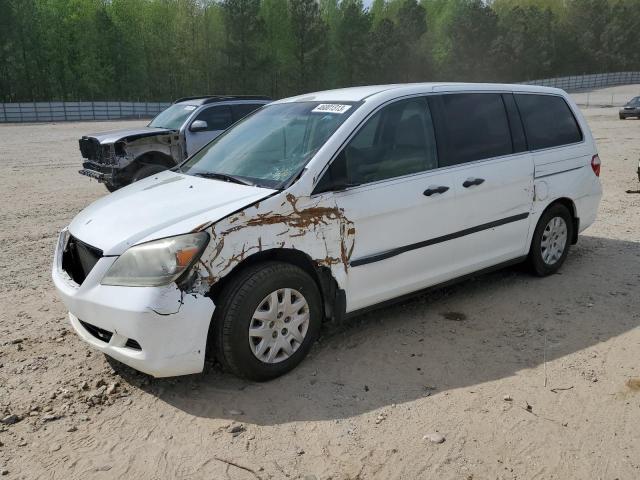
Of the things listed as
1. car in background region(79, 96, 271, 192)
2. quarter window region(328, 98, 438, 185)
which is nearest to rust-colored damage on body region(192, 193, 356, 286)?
quarter window region(328, 98, 438, 185)

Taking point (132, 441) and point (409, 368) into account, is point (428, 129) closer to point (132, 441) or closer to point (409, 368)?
point (409, 368)

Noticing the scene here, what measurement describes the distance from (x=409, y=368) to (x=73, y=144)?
19863 millimetres

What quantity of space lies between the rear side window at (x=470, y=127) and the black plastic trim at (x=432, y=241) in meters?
0.54

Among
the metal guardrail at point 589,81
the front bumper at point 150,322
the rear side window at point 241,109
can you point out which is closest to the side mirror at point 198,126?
the rear side window at point 241,109

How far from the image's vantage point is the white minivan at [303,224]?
3.14 metres

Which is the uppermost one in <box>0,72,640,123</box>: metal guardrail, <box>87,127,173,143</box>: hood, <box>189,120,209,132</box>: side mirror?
<box>189,120,209,132</box>: side mirror

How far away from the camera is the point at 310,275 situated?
3.60 meters

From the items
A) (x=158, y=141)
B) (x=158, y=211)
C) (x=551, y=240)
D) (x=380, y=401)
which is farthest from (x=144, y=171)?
(x=380, y=401)

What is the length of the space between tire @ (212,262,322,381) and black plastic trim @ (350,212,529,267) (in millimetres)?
419

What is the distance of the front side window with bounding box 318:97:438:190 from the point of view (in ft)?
12.1

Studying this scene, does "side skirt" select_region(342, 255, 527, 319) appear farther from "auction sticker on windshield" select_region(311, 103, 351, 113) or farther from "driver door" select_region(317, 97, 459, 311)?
"auction sticker on windshield" select_region(311, 103, 351, 113)

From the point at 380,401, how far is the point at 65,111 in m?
40.7

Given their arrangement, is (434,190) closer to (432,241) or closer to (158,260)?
(432,241)

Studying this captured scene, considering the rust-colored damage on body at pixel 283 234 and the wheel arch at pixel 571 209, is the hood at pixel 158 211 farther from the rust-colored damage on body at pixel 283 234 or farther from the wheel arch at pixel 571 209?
the wheel arch at pixel 571 209
